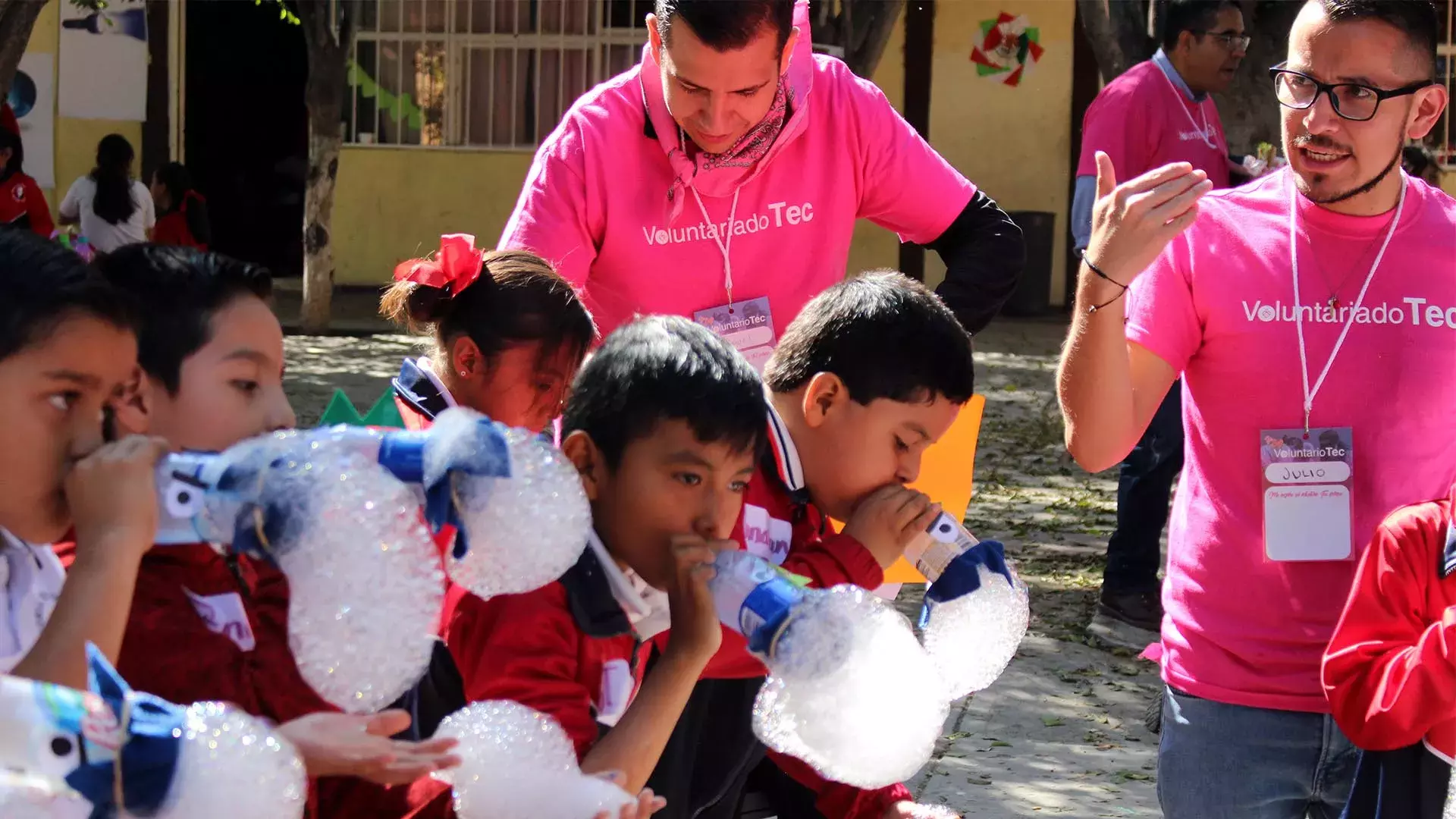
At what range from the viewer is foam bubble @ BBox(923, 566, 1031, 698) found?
83.4 inches

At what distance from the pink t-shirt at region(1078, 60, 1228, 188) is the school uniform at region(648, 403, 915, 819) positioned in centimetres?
363

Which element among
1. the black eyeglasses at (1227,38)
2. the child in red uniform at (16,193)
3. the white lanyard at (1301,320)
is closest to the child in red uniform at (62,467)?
the white lanyard at (1301,320)

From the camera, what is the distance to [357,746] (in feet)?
5.09

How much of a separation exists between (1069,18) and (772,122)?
12868 mm

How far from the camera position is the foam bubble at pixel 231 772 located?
135 centimetres

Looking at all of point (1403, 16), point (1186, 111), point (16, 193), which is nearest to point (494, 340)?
point (1403, 16)

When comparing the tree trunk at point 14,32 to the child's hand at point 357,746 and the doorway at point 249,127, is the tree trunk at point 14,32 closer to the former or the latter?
the child's hand at point 357,746

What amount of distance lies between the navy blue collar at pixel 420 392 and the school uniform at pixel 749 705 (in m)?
0.54

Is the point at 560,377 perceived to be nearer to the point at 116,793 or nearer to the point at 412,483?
the point at 412,483

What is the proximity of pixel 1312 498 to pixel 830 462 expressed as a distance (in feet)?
2.86

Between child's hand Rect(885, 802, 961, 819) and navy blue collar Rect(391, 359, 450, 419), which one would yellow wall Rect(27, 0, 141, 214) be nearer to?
navy blue collar Rect(391, 359, 450, 419)

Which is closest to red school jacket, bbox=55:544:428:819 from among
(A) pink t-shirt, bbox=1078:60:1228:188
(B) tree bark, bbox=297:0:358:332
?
(A) pink t-shirt, bbox=1078:60:1228:188

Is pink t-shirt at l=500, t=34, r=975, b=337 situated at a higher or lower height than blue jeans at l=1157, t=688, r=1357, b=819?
higher

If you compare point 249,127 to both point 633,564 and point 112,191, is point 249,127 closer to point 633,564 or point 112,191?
point 112,191
